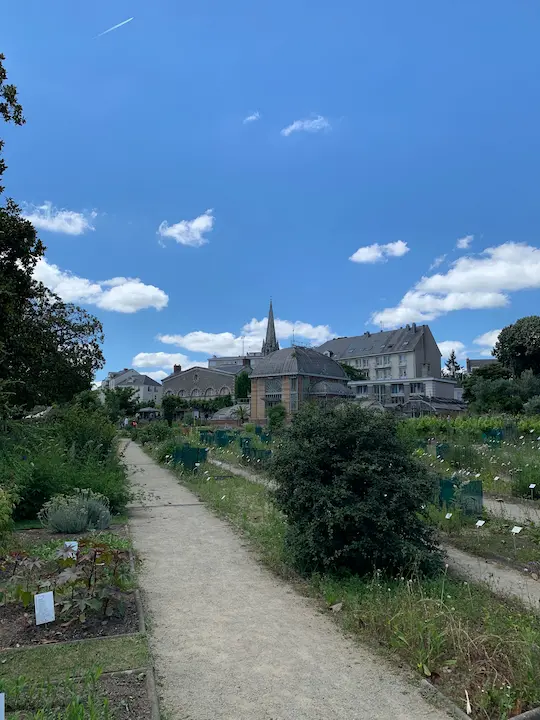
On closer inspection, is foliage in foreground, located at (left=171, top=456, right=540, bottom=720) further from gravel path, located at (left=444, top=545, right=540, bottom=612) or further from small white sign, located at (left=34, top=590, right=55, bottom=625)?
small white sign, located at (left=34, top=590, right=55, bottom=625)

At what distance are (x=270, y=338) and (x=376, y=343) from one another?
90.2 ft

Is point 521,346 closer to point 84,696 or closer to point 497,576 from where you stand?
point 497,576

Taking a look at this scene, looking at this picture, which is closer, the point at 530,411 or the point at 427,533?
the point at 427,533

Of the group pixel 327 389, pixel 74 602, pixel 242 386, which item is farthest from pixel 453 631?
pixel 242 386

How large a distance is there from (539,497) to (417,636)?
7.90 meters

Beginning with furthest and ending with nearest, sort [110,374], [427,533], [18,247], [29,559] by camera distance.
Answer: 1. [110,374]
2. [18,247]
3. [427,533]
4. [29,559]

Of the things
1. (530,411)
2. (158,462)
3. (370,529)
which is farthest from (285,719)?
(530,411)

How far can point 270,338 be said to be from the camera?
114250mm

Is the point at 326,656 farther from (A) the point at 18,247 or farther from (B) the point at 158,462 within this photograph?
(B) the point at 158,462

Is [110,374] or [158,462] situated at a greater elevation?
[110,374]

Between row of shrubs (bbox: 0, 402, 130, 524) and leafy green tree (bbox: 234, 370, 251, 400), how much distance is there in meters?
72.9

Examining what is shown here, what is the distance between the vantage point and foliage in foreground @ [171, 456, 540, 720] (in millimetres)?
3166

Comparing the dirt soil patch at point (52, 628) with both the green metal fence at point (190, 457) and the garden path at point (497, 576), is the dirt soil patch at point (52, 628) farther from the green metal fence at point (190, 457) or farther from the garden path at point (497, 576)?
the green metal fence at point (190, 457)

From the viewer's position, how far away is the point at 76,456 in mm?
11000
